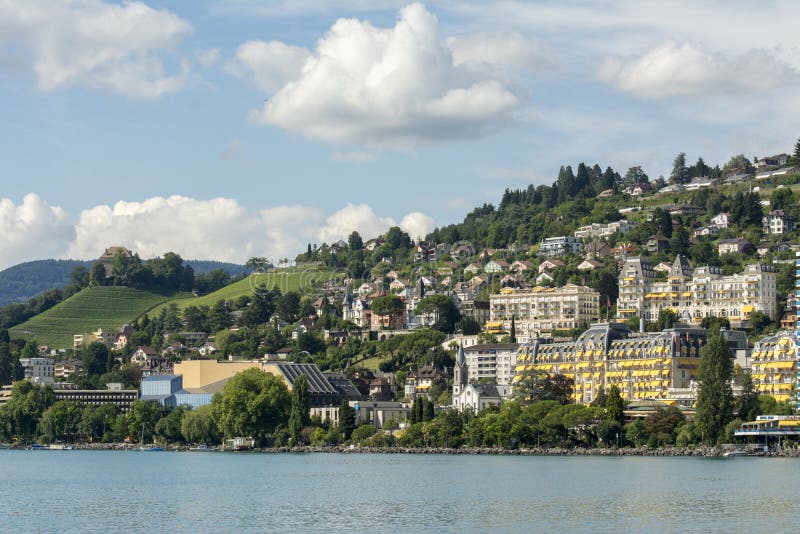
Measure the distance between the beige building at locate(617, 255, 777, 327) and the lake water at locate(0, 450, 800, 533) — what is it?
50693 mm

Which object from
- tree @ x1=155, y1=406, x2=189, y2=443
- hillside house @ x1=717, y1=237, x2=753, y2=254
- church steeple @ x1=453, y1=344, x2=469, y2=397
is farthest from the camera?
hillside house @ x1=717, y1=237, x2=753, y2=254

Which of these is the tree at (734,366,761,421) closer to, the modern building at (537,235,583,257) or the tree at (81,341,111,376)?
the modern building at (537,235,583,257)

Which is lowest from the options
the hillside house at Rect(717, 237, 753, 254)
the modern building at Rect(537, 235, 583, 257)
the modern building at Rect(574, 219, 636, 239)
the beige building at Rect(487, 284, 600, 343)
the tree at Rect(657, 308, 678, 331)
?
the tree at Rect(657, 308, 678, 331)

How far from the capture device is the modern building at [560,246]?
186m

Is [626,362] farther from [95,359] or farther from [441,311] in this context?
[95,359]

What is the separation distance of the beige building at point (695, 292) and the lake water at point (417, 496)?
50.7 meters

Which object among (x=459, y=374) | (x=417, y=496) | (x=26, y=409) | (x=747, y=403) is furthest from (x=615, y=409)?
(x=26, y=409)

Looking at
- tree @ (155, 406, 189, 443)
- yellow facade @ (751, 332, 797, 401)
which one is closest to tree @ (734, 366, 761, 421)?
yellow facade @ (751, 332, 797, 401)

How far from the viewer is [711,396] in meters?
101

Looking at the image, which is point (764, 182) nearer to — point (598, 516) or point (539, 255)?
point (539, 255)

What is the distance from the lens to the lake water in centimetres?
5775

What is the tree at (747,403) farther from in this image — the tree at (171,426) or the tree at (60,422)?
the tree at (60,422)

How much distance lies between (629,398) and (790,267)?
33.8 meters

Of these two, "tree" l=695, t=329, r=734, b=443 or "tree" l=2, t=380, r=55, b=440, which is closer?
"tree" l=695, t=329, r=734, b=443
